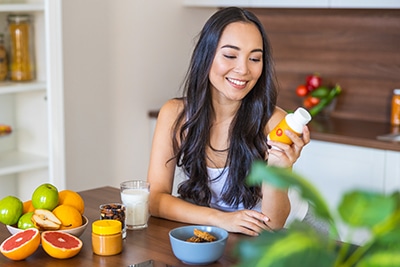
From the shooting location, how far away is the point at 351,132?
3.18m

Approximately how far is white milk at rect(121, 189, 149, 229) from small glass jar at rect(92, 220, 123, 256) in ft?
0.63

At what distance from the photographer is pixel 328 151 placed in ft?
10.3

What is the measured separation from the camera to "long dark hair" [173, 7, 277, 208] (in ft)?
7.17

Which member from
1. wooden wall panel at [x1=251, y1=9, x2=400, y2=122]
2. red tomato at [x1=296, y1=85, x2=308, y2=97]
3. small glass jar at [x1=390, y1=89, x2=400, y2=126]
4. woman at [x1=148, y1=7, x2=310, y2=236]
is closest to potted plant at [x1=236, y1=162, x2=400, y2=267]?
woman at [x1=148, y1=7, x2=310, y2=236]

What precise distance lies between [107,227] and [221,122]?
0.76 meters

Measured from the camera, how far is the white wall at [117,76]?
3445 millimetres

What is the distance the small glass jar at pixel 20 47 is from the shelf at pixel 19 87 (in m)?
0.05

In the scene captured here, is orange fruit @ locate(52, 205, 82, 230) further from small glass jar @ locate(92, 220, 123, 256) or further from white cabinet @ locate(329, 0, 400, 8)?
white cabinet @ locate(329, 0, 400, 8)

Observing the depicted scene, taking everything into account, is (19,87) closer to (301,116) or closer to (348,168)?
(348,168)

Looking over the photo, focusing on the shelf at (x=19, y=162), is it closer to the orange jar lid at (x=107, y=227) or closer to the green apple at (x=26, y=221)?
the green apple at (x=26, y=221)

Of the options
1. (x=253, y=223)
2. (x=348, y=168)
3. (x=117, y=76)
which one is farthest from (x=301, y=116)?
(x=117, y=76)

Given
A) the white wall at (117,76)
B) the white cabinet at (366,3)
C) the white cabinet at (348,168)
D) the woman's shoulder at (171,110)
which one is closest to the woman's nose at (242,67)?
the woman's shoulder at (171,110)

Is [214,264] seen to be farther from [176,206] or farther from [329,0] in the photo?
[329,0]

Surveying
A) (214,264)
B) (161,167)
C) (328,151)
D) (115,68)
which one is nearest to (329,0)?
(328,151)
